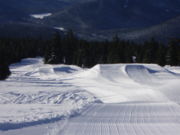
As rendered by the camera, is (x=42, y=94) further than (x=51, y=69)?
No

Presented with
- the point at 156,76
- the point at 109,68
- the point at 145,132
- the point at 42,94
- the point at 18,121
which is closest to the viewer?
the point at 145,132

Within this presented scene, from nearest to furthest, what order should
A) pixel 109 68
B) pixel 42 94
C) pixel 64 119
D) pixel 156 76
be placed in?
1. pixel 64 119
2. pixel 42 94
3. pixel 156 76
4. pixel 109 68

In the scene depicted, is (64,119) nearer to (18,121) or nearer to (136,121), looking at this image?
(18,121)

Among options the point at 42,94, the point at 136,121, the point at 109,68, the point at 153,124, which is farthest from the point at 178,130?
the point at 109,68

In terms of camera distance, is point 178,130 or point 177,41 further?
point 177,41

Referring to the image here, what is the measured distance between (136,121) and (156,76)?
20923 mm

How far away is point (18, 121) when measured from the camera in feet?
29.9

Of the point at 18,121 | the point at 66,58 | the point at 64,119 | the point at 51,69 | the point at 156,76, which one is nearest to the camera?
the point at 18,121

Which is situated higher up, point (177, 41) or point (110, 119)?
point (177, 41)

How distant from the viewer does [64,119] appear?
383 inches

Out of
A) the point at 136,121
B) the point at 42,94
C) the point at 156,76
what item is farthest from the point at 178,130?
the point at 156,76

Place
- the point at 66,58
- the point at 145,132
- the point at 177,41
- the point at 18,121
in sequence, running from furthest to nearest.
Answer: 1. the point at 66,58
2. the point at 177,41
3. the point at 18,121
4. the point at 145,132

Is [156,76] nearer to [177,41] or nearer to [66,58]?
[177,41]

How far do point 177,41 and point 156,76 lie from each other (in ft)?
101
